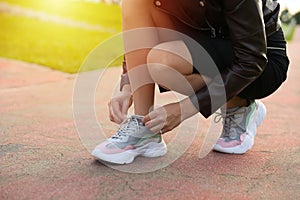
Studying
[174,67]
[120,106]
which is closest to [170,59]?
[174,67]

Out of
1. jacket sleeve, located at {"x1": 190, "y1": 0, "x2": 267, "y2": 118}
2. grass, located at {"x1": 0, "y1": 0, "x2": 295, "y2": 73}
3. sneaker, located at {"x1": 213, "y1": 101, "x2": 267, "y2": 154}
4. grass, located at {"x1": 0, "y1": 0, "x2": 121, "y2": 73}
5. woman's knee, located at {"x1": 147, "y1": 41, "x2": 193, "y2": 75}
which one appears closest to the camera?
jacket sleeve, located at {"x1": 190, "y1": 0, "x2": 267, "y2": 118}

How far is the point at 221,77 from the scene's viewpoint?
137 cm

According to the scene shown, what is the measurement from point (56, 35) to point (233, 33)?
6.94 metres

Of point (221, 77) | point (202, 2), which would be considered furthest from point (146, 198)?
point (202, 2)

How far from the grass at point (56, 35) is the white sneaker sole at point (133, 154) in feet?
8.81

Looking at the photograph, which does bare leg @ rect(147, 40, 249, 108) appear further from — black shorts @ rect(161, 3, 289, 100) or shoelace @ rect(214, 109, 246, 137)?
shoelace @ rect(214, 109, 246, 137)

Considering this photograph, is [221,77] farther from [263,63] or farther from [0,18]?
[0,18]

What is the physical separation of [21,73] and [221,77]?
2.89m

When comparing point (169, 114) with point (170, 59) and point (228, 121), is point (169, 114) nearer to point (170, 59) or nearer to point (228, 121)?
point (170, 59)

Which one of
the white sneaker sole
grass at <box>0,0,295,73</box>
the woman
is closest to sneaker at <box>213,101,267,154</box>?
the woman

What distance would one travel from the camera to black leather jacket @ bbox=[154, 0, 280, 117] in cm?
126

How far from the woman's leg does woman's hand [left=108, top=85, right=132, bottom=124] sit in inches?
1.7

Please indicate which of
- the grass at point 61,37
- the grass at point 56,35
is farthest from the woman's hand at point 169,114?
the grass at point 56,35

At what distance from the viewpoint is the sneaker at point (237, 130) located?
1688 millimetres
